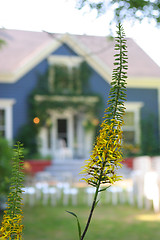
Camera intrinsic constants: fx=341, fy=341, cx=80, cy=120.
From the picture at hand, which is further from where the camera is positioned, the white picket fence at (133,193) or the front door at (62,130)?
the front door at (62,130)

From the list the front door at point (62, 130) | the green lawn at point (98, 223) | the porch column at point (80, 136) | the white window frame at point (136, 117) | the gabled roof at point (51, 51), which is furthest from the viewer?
the white window frame at point (136, 117)

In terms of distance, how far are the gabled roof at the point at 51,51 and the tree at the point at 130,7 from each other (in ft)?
35.0

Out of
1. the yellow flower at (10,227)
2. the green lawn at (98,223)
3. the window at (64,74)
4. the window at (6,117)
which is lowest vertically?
the green lawn at (98,223)

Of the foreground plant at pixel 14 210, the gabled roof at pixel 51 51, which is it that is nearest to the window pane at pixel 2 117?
the gabled roof at pixel 51 51

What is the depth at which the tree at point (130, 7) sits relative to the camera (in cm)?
208

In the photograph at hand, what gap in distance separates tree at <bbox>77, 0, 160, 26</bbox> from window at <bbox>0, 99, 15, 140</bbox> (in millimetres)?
10750

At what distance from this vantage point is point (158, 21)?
89.3 inches

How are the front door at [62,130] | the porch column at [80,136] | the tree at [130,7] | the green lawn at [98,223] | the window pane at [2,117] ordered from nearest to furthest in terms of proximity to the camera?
the tree at [130,7] → the green lawn at [98,223] → the window pane at [2,117] → the porch column at [80,136] → the front door at [62,130]

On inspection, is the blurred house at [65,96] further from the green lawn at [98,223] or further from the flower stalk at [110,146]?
the flower stalk at [110,146]

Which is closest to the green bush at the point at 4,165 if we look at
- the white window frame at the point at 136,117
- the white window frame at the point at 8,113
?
the white window frame at the point at 8,113

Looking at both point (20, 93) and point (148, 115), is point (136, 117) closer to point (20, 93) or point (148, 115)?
point (148, 115)

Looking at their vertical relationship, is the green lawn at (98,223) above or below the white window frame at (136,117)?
below

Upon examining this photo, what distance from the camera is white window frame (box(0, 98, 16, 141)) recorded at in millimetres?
12656

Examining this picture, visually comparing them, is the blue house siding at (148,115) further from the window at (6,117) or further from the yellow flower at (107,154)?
the yellow flower at (107,154)
